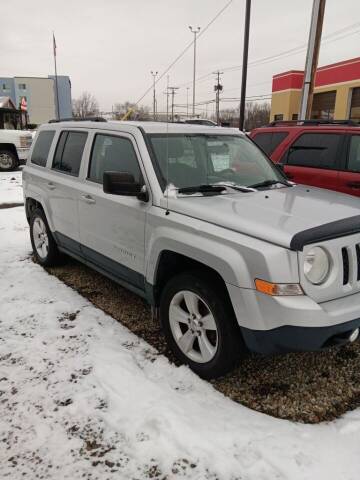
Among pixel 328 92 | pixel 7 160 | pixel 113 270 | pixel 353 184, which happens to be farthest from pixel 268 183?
pixel 328 92

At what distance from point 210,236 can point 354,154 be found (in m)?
3.54

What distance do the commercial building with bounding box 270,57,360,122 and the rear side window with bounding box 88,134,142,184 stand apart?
2507 centimetres

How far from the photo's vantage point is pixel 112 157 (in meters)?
3.97

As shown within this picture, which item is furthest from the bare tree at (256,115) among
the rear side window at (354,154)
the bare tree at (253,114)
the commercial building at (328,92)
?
the rear side window at (354,154)

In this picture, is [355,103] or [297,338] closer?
[297,338]

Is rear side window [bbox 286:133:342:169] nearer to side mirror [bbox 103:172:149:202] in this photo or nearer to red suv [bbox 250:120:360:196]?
red suv [bbox 250:120:360:196]

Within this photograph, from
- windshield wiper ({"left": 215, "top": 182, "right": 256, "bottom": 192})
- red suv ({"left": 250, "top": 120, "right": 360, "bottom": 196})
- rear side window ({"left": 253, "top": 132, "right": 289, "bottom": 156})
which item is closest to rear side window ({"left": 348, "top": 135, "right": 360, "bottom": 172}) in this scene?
red suv ({"left": 250, "top": 120, "right": 360, "bottom": 196})

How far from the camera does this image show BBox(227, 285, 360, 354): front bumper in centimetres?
249

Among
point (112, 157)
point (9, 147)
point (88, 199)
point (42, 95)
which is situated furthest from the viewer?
point (42, 95)

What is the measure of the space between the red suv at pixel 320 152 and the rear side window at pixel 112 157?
2.20m

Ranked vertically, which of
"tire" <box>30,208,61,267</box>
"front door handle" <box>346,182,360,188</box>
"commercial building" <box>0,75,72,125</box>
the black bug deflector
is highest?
"commercial building" <box>0,75,72,125</box>

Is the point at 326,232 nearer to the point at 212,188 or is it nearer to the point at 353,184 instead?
the point at 212,188

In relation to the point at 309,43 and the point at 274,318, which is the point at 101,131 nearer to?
the point at 274,318

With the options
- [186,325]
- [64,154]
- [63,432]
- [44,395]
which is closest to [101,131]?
[64,154]
